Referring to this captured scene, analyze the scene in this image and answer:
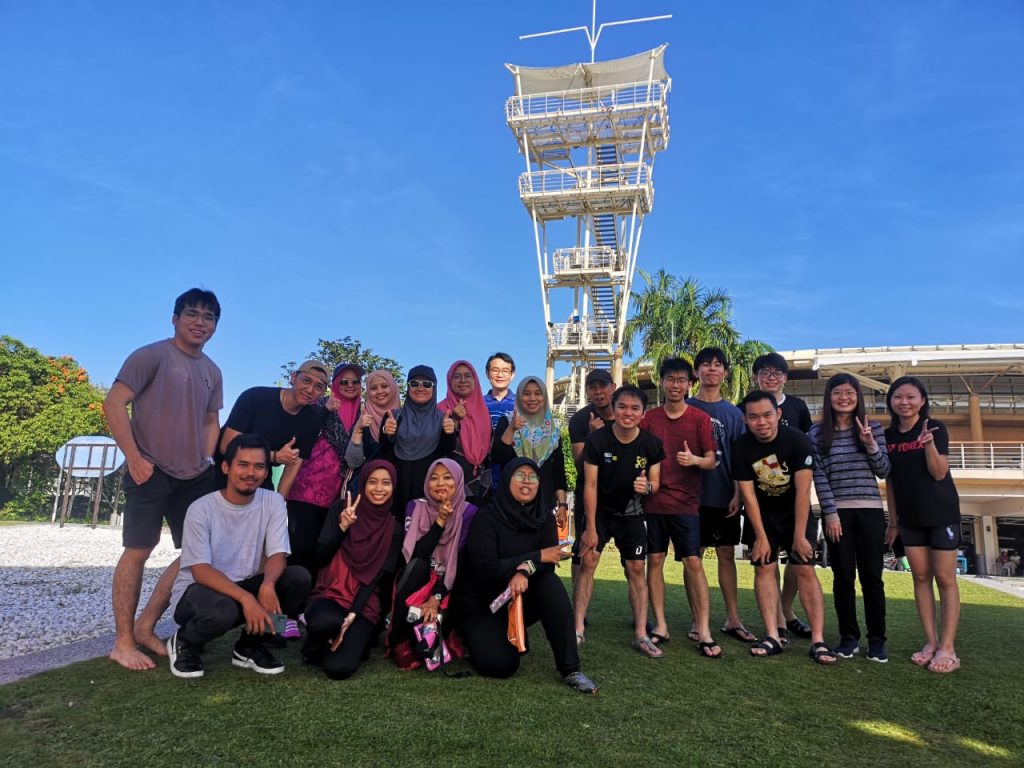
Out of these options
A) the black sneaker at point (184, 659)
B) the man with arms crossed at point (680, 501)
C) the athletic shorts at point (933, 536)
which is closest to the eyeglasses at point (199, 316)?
the black sneaker at point (184, 659)

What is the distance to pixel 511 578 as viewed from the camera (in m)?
3.99

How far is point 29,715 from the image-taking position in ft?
10.0

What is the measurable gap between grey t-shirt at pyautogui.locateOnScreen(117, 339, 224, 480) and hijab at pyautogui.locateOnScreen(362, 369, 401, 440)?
3.87 ft

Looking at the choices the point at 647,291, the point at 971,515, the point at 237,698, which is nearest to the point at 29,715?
the point at 237,698

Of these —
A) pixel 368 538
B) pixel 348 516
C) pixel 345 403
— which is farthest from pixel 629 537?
pixel 345 403

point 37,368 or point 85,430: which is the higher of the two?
point 37,368

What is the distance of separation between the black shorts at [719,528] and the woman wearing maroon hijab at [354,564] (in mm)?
2416

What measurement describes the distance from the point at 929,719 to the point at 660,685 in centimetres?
137

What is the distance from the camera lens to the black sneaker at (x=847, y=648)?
4.64 meters

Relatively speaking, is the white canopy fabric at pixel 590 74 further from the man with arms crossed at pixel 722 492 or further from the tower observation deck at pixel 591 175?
the man with arms crossed at pixel 722 492

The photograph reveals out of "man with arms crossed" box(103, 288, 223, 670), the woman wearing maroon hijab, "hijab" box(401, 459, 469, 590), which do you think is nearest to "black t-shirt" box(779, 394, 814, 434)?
"hijab" box(401, 459, 469, 590)

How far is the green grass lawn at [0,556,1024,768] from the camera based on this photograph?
2754 mm

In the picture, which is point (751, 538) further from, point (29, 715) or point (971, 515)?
point (971, 515)

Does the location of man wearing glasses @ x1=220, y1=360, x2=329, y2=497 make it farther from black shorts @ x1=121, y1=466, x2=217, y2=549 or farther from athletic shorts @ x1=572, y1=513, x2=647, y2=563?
athletic shorts @ x1=572, y1=513, x2=647, y2=563
